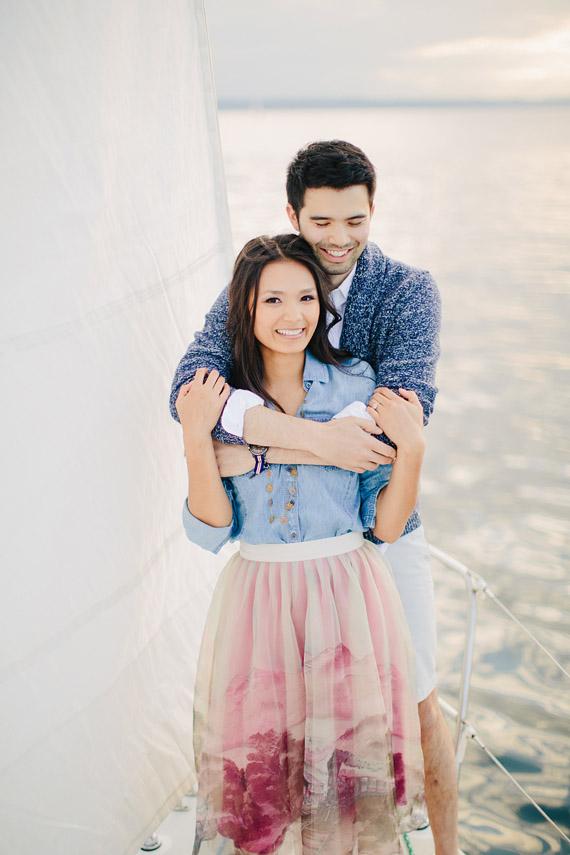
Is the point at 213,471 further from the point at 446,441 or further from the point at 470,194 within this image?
the point at 470,194

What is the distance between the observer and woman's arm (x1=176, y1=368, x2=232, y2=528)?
4.27 feet

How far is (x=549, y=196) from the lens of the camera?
66.7ft

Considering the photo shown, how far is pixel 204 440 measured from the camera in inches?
51.1

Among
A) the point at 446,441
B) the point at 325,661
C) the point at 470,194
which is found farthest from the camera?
the point at 470,194

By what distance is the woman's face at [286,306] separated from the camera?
133cm

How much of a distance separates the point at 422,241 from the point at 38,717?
15543 mm

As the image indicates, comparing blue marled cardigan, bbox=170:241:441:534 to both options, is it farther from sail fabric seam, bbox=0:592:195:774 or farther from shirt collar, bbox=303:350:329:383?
sail fabric seam, bbox=0:592:195:774

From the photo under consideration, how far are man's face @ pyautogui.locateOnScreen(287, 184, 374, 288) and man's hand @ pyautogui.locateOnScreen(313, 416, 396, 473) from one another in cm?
40

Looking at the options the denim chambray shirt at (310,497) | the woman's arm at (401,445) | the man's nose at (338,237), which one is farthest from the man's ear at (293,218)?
the woman's arm at (401,445)

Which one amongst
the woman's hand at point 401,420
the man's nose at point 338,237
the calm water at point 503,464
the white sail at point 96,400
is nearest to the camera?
the white sail at point 96,400

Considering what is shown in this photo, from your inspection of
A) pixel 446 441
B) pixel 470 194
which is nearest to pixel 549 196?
pixel 470 194

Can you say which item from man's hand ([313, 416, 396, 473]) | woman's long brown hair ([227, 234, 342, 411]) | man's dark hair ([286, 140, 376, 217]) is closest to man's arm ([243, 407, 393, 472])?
man's hand ([313, 416, 396, 473])

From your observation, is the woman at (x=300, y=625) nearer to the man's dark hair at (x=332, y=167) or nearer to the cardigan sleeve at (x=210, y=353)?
the cardigan sleeve at (x=210, y=353)

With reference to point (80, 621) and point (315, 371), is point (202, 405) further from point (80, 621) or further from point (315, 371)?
point (80, 621)
